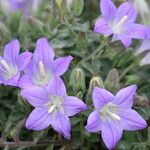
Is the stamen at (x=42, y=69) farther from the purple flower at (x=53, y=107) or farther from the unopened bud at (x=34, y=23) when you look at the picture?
the unopened bud at (x=34, y=23)

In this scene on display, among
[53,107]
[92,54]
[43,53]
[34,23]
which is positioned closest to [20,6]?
[34,23]

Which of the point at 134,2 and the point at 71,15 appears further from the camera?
the point at 134,2

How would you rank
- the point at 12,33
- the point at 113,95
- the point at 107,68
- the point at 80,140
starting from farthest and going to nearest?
the point at 12,33, the point at 107,68, the point at 80,140, the point at 113,95

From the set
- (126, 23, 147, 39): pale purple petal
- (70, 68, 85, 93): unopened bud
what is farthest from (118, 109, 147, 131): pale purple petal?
(126, 23, 147, 39): pale purple petal

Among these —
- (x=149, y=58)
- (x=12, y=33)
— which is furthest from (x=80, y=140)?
(x=12, y=33)

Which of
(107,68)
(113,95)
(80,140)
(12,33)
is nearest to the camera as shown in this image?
(113,95)

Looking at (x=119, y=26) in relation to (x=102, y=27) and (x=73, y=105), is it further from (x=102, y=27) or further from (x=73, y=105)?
(x=73, y=105)

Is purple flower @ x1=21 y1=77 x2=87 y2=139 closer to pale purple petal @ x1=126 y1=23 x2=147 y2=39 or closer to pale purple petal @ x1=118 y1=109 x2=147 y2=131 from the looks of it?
pale purple petal @ x1=118 y1=109 x2=147 y2=131

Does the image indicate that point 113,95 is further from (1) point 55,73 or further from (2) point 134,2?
(2) point 134,2
